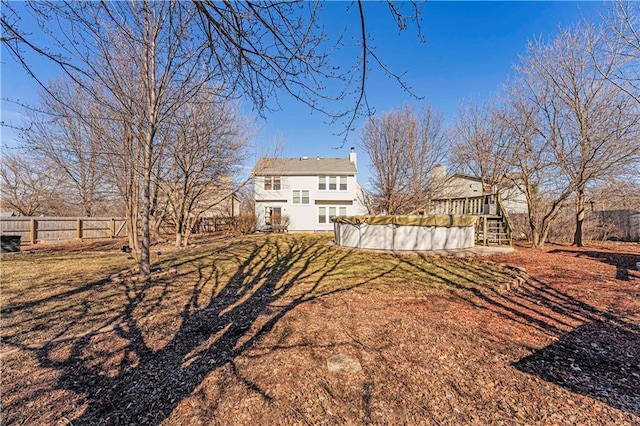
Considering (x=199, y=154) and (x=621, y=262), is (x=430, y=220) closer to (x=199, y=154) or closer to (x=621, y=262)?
(x=621, y=262)

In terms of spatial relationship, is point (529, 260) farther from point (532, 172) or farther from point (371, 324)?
point (371, 324)

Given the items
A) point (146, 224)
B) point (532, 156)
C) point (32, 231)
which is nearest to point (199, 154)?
point (146, 224)

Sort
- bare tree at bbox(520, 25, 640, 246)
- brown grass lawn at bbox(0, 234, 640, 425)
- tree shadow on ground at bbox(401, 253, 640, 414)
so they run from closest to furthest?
1. brown grass lawn at bbox(0, 234, 640, 425)
2. tree shadow on ground at bbox(401, 253, 640, 414)
3. bare tree at bbox(520, 25, 640, 246)

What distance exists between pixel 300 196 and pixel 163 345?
724 inches

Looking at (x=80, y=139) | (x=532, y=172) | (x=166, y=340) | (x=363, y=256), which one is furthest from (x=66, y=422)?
(x=80, y=139)

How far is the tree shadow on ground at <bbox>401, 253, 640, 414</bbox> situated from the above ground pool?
4.92m

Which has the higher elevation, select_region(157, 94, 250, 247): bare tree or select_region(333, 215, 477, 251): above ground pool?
select_region(157, 94, 250, 247): bare tree

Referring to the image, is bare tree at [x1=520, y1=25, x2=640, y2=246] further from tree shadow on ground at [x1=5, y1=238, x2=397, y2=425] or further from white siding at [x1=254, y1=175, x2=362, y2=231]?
white siding at [x1=254, y1=175, x2=362, y2=231]

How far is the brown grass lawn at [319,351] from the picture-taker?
202 centimetres

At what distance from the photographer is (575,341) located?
3121 mm

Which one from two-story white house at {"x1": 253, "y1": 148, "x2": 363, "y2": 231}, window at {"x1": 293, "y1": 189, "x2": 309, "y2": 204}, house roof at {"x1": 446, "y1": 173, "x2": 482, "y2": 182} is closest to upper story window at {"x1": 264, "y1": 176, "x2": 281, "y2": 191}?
two-story white house at {"x1": 253, "y1": 148, "x2": 363, "y2": 231}

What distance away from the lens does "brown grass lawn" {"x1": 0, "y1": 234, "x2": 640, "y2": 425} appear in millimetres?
2023

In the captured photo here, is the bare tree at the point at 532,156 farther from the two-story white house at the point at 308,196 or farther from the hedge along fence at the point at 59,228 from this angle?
the hedge along fence at the point at 59,228

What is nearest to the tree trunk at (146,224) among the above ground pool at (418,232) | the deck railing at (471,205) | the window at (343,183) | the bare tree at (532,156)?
the above ground pool at (418,232)
